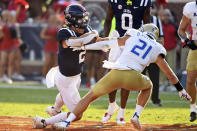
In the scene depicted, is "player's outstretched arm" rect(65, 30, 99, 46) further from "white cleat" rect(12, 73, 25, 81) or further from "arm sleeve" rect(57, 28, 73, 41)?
"white cleat" rect(12, 73, 25, 81)

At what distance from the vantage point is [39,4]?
2148 centimetres

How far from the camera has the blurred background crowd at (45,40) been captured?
15.0 metres

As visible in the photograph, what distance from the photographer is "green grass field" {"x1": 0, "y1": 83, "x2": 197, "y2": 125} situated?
9.41 metres

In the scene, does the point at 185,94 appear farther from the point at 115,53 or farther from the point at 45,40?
the point at 45,40

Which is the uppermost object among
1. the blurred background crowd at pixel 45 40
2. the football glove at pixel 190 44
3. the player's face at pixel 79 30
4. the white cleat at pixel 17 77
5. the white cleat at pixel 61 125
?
the player's face at pixel 79 30

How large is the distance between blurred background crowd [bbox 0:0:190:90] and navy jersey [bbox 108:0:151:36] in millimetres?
4421

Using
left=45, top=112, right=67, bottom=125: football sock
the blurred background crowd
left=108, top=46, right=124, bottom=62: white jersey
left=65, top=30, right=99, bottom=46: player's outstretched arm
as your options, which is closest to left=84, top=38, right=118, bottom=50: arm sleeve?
left=65, top=30, right=99, bottom=46: player's outstretched arm

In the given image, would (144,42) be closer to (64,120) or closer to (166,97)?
(64,120)

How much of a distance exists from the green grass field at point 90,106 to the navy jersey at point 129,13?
1.42 m

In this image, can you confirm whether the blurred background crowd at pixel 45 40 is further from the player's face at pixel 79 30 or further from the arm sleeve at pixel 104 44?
the arm sleeve at pixel 104 44

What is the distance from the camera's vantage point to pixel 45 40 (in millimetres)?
17922

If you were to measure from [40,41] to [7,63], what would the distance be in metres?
1.22

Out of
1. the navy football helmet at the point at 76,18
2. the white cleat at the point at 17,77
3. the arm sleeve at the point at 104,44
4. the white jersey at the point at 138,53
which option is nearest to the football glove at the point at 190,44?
the white jersey at the point at 138,53

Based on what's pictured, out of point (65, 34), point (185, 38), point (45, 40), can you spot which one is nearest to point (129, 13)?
point (185, 38)
